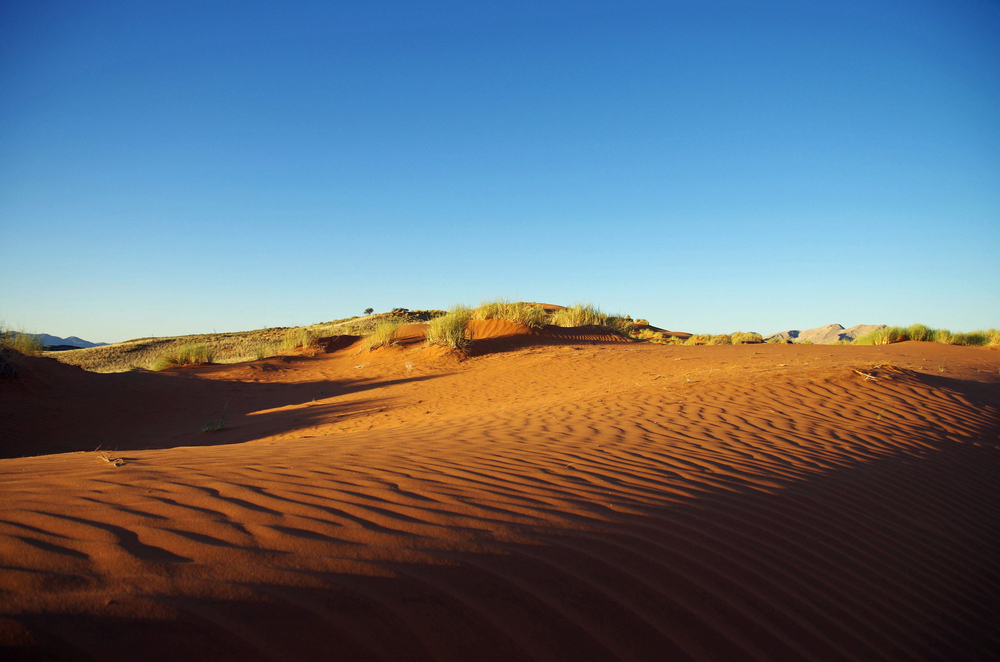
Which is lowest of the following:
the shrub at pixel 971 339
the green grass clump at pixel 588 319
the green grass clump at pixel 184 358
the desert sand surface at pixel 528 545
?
the desert sand surface at pixel 528 545

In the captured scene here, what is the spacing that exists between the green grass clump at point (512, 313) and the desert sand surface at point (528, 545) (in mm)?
13410

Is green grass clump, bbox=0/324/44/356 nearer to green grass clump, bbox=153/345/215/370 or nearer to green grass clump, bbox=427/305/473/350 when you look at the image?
green grass clump, bbox=153/345/215/370

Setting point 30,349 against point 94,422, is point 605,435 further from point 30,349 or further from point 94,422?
point 30,349

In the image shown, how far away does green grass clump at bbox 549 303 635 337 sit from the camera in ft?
76.1

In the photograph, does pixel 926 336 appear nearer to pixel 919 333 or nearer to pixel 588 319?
pixel 919 333

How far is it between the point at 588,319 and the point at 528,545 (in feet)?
70.9

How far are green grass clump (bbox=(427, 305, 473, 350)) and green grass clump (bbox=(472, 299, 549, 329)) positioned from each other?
208 centimetres

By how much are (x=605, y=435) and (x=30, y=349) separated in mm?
16237

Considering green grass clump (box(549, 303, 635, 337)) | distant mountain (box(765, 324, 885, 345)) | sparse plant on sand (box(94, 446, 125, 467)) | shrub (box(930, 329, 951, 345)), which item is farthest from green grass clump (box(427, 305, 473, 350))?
distant mountain (box(765, 324, 885, 345))

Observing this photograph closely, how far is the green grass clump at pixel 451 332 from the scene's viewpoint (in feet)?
56.3

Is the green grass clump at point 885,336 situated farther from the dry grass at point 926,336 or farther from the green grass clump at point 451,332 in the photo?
the green grass clump at point 451,332

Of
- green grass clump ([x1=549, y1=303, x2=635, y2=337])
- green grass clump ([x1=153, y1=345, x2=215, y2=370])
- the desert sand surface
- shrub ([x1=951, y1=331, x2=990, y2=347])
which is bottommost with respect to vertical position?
the desert sand surface

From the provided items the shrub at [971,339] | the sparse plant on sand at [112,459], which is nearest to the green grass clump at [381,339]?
the sparse plant on sand at [112,459]

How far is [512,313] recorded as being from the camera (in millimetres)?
20219
